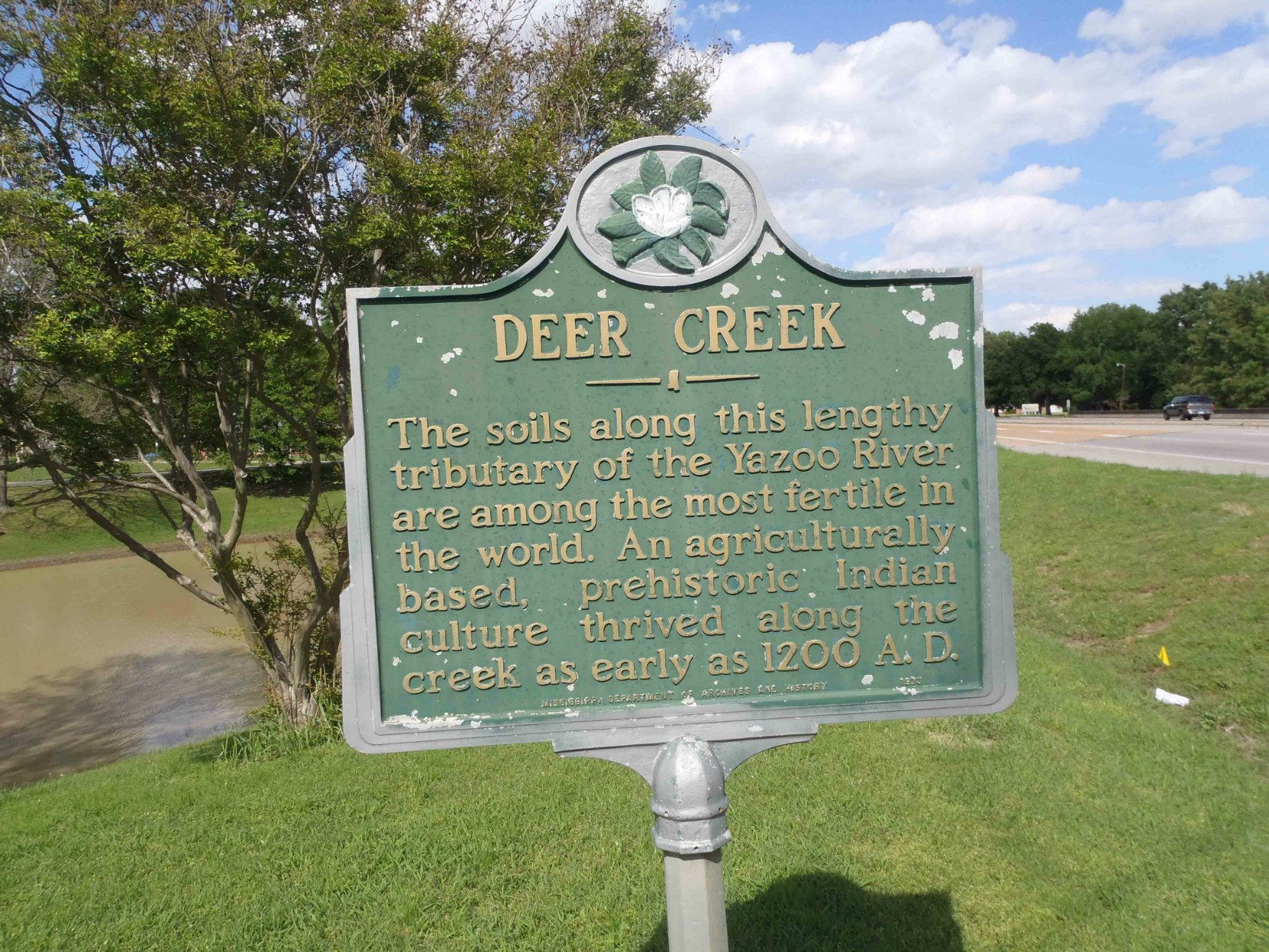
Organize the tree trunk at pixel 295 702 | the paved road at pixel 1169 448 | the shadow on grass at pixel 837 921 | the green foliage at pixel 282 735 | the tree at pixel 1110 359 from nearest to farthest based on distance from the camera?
1. the shadow on grass at pixel 837 921
2. the green foliage at pixel 282 735
3. the tree trunk at pixel 295 702
4. the paved road at pixel 1169 448
5. the tree at pixel 1110 359

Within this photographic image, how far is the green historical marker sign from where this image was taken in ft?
7.70

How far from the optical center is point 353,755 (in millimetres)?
6258

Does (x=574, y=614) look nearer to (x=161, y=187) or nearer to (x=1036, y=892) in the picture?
(x=1036, y=892)

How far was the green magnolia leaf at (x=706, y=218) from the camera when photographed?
7.64ft

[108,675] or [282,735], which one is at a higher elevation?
[282,735]

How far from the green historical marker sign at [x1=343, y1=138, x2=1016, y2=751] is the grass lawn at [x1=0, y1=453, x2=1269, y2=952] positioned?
5.62ft

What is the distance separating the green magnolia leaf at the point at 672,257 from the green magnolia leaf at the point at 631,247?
0.02 meters

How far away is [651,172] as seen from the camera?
233 centimetres

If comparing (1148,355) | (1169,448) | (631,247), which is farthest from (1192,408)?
(631,247)

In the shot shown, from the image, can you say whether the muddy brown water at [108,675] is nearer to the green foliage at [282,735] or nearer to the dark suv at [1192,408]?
the green foliage at [282,735]

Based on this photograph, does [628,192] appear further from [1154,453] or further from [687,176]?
[1154,453]

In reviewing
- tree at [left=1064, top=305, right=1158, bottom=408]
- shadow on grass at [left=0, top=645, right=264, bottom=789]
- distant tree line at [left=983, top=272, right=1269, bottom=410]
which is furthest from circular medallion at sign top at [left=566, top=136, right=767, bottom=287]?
tree at [left=1064, top=305, right=1158, bottom=408]

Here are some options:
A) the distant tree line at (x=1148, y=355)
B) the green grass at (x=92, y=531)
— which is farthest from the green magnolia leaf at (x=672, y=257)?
the distant tree line at (x=1148, y=355)

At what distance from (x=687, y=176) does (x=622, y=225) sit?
22 cm
